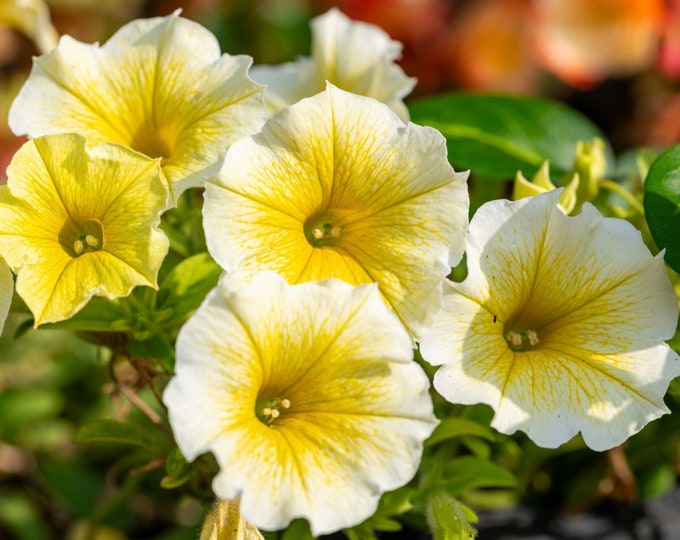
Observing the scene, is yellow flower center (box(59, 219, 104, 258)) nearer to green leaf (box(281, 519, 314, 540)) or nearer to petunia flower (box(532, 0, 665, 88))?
green leaf (box(281, 519, 314, 540))

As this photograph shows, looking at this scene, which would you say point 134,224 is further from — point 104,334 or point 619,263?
point 619,263

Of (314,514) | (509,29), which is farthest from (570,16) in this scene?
(314,514)

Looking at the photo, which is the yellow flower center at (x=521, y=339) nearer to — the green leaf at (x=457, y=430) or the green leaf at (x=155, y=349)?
the green leaf at (x=457, y=430)

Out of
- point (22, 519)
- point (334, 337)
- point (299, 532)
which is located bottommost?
point (22, 519)

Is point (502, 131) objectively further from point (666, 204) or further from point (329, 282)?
point (329, 282)

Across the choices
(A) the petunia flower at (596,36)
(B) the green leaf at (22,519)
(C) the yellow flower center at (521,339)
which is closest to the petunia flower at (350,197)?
(C) the yellow flower center at (521,339)

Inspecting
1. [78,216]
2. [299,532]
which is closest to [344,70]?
[78,216]
